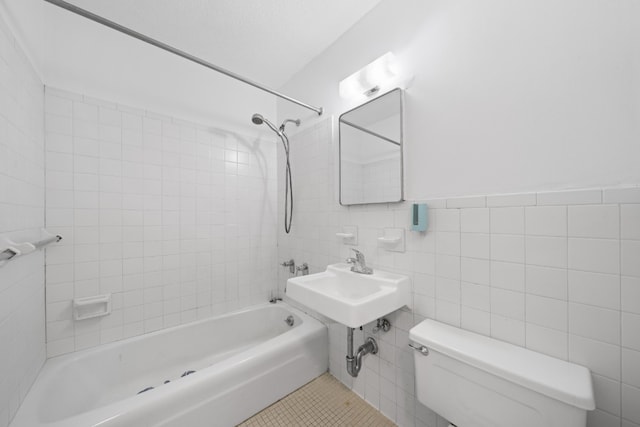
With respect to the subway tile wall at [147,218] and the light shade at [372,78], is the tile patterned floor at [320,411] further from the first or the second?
the light shade at [372,78]

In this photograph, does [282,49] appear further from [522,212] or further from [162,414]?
[162,414]

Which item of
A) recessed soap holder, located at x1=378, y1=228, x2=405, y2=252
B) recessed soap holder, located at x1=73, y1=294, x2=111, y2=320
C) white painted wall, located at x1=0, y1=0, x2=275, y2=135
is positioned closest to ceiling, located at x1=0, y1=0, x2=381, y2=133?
white painted wall, located at x1=0, y1=0, x2=275, y2=135

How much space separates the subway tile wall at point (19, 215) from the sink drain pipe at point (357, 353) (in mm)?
1451

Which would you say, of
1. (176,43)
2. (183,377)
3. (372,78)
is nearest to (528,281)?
(372,78)

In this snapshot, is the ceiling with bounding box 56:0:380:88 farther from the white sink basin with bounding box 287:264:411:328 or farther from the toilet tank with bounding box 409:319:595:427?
the toilet tank with bounding box 409:319:595:427

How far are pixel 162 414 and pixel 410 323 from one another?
4.08 feet

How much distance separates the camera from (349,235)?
151 cm

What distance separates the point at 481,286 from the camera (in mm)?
976

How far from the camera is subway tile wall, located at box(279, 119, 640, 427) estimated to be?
2.32 feet

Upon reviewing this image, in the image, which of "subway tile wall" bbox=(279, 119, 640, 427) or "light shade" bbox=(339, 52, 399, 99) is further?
"light shade" bbox=(339, 52, 399, 99)

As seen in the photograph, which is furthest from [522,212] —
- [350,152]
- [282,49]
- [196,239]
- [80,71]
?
[80,71]

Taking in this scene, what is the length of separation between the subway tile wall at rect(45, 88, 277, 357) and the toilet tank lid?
1.59m

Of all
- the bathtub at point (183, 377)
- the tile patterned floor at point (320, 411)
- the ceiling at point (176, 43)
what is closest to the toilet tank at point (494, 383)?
the tile patterned floor at point (320, 411)

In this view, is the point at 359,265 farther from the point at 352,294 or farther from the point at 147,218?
the point at 147,218
